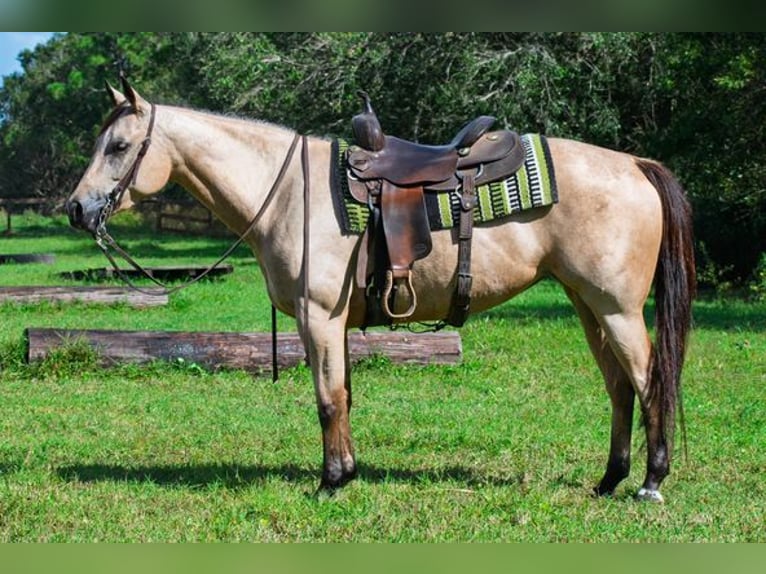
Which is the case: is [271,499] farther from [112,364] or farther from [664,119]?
[664,119]

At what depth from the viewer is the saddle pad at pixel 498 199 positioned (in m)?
5.57

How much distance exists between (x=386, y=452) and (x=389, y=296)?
5.17 ft

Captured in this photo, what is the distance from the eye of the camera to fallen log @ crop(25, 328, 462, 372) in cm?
949

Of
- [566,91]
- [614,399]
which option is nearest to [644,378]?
[614,399]

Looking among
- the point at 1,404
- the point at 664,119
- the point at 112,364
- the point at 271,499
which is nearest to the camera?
the point at 271,499

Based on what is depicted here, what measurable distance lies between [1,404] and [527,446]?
432 cm

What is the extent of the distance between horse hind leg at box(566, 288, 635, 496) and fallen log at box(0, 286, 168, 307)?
9.47 m

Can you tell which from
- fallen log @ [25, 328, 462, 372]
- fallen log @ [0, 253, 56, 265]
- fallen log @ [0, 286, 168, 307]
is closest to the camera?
fallen log @ [25, 328, 462, 372]

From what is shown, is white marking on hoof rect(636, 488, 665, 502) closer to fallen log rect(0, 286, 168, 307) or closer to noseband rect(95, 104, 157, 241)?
noseband rect(95, 104, 157, 241)

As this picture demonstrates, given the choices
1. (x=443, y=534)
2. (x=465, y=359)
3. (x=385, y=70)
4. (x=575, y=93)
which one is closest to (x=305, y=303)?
(x=443, y=534)

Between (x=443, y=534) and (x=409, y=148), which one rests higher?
(x=409, y=148)

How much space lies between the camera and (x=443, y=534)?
501cm

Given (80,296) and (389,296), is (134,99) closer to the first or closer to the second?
(389,296)

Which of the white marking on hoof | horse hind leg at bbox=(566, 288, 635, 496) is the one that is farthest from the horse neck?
the white marking on hoof
